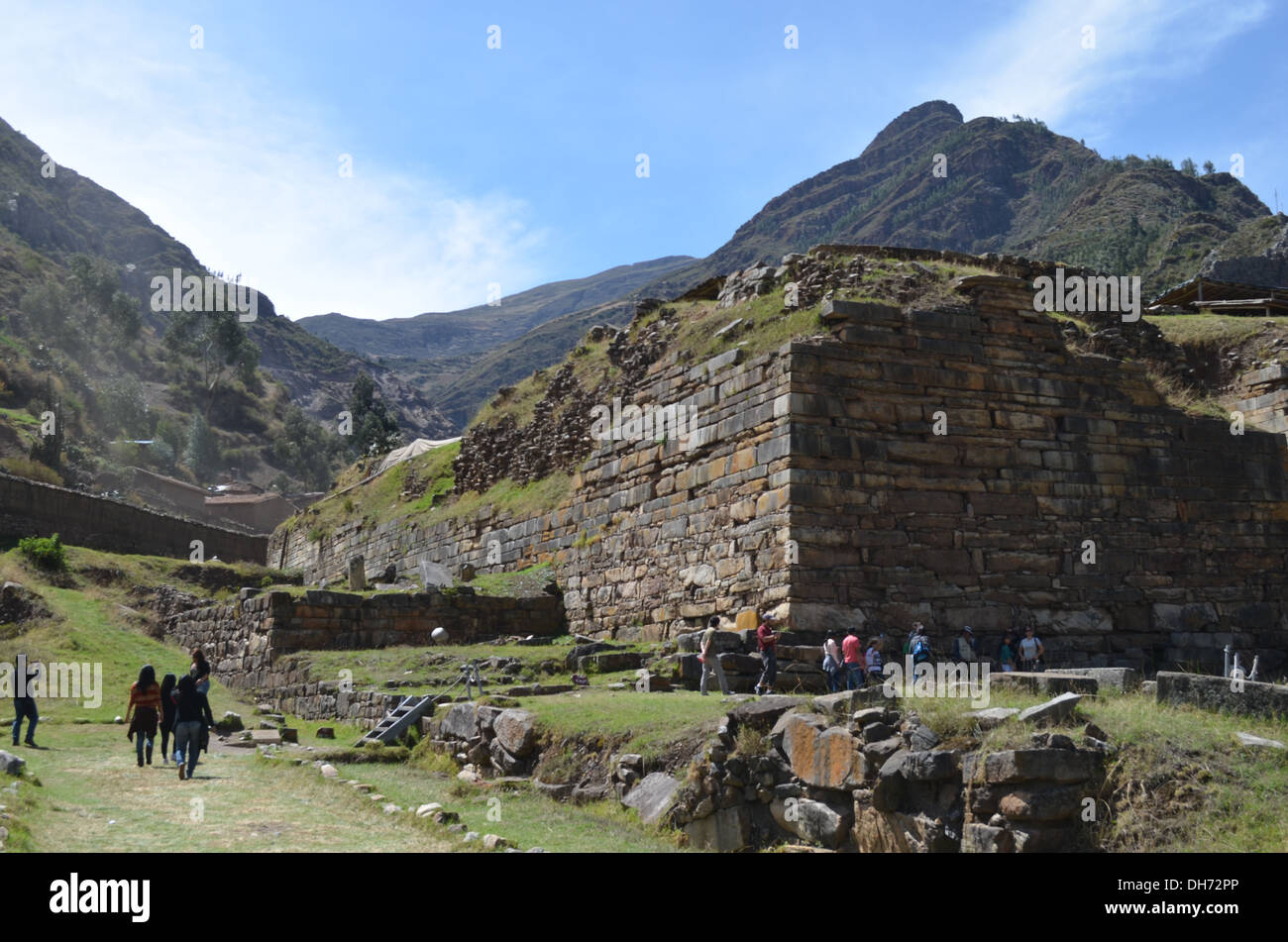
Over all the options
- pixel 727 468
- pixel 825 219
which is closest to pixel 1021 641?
pixel 727 468

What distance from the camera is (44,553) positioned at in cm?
2230

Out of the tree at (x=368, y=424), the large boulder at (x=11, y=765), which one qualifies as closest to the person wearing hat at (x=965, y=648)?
the large boulder at (x=11, y=765)

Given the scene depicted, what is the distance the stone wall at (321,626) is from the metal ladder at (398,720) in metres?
Answer: 3.35

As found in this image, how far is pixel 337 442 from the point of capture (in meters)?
93.1

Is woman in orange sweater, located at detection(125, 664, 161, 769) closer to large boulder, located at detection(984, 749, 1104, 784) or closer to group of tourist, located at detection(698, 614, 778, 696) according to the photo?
group of tourist, located at detection(698, 614, 778, 696)

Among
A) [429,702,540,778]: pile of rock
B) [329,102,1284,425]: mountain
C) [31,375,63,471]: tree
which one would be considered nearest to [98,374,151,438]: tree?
[31,375,63,471]: tree

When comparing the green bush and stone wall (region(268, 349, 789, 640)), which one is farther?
the green bush

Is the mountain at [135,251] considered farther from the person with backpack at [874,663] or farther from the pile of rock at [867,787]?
the pile of rock at [867,787]

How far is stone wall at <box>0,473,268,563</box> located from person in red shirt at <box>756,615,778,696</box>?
2092 centimetres

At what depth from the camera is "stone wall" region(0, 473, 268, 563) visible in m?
25.8

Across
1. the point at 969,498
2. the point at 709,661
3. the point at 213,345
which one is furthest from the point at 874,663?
the point at 213,345

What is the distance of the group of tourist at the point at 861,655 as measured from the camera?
474 inches

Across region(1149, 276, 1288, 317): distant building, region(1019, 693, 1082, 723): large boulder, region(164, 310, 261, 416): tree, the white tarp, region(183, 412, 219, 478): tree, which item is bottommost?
region(1019, 693, 1082, 723): large boulder

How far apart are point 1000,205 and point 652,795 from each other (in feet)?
379
